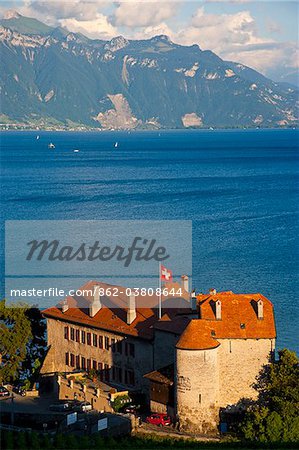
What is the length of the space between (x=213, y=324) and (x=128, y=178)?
444 feet

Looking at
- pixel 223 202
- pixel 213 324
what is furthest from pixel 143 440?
pixel 223 202

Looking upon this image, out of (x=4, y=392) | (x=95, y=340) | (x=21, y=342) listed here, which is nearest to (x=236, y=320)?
(x=95, y=340)

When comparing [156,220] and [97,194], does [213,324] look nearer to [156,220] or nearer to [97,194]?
[156,220]

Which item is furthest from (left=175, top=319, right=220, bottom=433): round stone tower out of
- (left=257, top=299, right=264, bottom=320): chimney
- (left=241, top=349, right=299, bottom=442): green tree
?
(left=257, top=299, right=264, bottom=320): chimney

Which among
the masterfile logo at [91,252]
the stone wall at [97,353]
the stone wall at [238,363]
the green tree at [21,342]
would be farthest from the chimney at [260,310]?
the masterfile logo at [91,252]

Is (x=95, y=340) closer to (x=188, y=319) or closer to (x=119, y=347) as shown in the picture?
(x=119, y=347)

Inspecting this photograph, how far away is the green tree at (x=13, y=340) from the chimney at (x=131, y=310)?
7.95 m

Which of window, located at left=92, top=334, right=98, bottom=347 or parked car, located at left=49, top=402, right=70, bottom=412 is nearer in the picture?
parked car, located at left=49, top=402, right=70, bottom=412

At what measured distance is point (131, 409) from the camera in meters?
46.9

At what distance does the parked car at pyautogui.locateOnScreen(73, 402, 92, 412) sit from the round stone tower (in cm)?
473

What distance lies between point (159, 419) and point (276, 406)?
572 cm

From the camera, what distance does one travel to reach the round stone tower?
44.7 metres

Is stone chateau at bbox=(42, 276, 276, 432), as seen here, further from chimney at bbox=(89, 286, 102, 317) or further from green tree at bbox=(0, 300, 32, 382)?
green tree at bbox=(0, 300, 32, 382)

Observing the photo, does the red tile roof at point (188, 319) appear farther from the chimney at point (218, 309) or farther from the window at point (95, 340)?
the window at point (95, 340)
